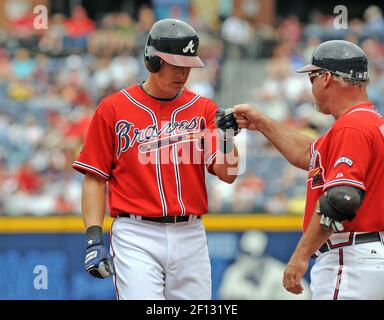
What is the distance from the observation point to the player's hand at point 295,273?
4.73 metres

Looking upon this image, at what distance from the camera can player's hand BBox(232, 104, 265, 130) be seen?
5473 mm

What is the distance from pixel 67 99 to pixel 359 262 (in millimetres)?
9725

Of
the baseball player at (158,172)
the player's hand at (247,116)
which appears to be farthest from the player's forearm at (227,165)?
the player's hand at (247,116)

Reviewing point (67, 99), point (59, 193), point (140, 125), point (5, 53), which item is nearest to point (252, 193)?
point (59, 193)

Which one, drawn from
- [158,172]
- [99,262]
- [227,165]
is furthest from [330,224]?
[99,262]

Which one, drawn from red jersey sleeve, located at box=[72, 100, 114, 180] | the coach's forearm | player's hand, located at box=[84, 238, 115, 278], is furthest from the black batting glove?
red jersey sleeve, located at box=[72, 100, 114, 180]

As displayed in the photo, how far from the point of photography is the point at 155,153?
5.25 metres

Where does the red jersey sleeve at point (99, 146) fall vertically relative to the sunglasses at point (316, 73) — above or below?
below

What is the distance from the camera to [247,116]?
5539mm

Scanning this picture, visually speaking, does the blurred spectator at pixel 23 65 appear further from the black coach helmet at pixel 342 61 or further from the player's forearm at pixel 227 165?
the black coach helmet at pixel 342 61

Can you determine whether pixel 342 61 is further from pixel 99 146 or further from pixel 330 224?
pixel 99 146

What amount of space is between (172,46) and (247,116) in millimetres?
676

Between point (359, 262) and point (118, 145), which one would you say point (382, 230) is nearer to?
point (359, 262)

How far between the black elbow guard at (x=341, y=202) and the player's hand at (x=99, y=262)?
1.23 metres
